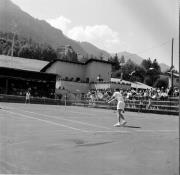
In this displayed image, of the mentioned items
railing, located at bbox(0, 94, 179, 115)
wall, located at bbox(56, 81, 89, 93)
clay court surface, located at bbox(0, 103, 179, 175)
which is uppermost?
wall, located at bbox(56, 81, 89, 93)

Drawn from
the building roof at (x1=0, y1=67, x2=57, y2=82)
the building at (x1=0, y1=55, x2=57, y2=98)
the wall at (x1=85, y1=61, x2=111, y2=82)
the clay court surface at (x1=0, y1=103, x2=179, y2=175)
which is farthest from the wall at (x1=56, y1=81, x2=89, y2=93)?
the clay court surface at (x1=0, y1=103, x2=179, y2=175)

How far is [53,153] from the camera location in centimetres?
698

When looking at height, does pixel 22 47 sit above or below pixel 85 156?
above

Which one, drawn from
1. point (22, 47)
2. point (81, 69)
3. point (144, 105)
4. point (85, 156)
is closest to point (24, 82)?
point (22, 47)

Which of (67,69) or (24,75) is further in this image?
(67,69)

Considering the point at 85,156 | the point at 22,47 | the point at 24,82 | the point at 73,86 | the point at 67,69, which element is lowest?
the point at 85,156

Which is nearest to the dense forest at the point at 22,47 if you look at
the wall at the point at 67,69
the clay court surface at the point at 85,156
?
the clay court surface at the point at 85,156

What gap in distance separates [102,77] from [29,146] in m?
54.6

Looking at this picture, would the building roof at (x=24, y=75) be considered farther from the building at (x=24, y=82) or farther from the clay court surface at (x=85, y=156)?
the clay court surface at (x=85, y=156)

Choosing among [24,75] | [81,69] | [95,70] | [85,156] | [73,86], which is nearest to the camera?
[85,156]

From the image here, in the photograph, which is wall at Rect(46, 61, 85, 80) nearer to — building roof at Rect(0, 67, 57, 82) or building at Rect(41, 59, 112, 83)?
building at Rect(41, 59, 112, 83)

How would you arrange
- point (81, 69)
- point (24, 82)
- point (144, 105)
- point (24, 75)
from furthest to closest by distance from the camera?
point (81, 69) < point (24, 75) < point (24, 82) < point (144, 105)

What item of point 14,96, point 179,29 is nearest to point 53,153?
point 179,29

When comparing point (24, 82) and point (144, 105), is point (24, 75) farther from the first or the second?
point (144, 105)
